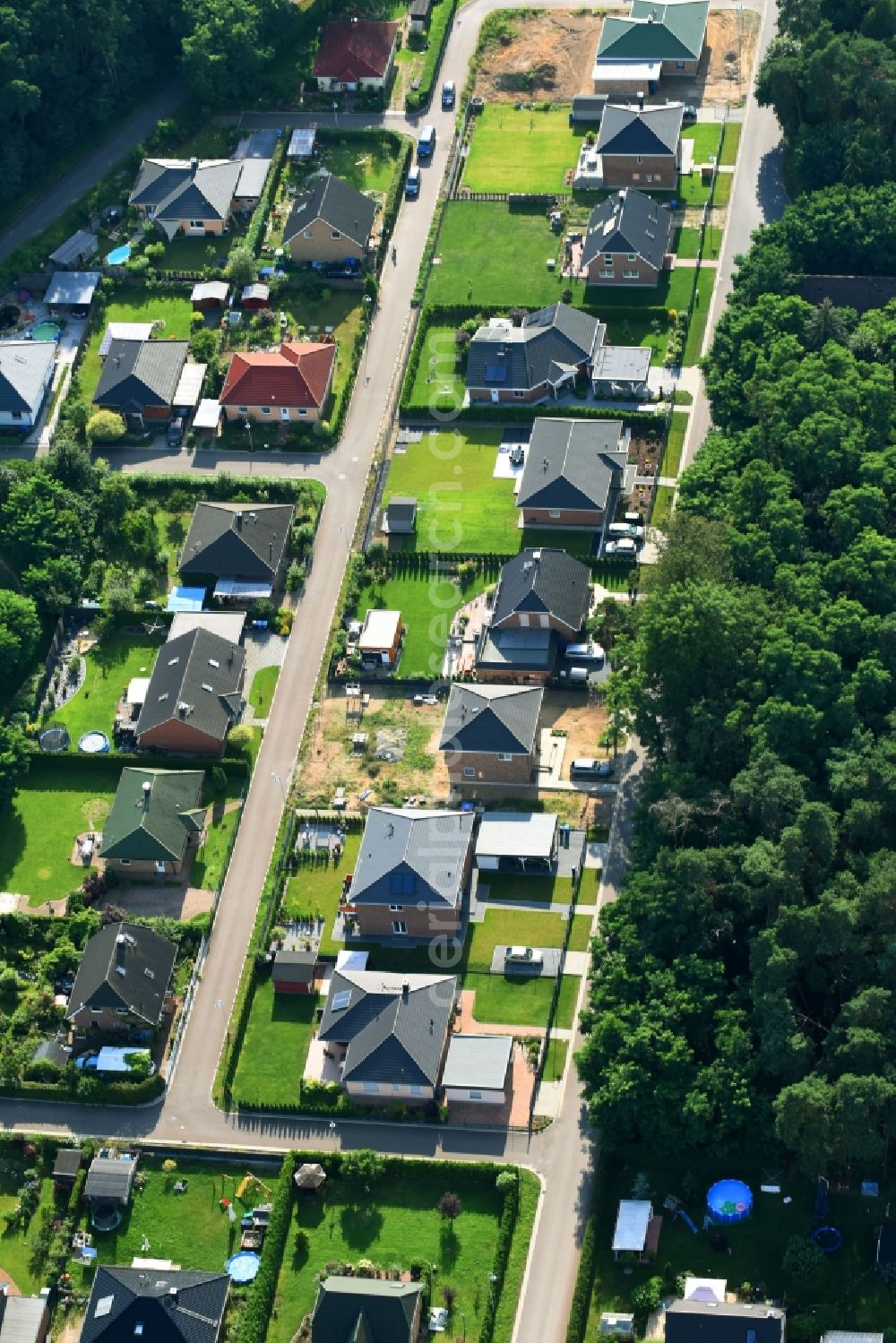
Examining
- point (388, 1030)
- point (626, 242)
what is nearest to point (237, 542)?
point (626, 242)

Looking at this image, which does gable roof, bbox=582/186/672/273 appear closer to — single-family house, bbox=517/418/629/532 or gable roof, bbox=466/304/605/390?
gable roof, bbox=466/304/605/390

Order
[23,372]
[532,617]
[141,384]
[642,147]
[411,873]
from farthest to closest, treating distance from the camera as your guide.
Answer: [642,147] → [23,372] → [141,384] → [532,617] → [411,873]

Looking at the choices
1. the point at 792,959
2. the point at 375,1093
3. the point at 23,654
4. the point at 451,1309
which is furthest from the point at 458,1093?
the point at 23,654

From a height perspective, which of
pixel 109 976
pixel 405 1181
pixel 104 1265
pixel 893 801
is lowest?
pixel 104 1265

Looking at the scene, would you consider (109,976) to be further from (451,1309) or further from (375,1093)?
(451,1309)

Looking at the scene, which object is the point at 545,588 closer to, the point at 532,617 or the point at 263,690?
the point at 532,617

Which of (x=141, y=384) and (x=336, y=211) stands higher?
(x=336, y=211)

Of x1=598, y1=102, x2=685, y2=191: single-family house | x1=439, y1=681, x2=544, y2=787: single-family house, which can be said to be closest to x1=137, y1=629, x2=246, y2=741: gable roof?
x1=439, y1=681, x2=544, y2=787: single-family house
